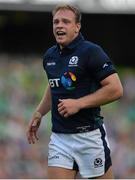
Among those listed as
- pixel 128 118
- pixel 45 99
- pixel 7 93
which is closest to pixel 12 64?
pixel 7 93

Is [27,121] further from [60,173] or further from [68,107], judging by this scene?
[68,107]

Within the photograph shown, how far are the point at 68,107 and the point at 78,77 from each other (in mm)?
266

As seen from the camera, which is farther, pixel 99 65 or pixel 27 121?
pixel 27 121

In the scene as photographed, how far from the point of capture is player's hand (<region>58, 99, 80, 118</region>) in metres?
4.86

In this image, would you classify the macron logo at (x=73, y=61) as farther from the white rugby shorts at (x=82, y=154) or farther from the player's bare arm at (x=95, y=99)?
the white rugby shorts at (x=82, y=154)

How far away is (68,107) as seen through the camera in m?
4.85

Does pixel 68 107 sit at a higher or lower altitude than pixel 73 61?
lower

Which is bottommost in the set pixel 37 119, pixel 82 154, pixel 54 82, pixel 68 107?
pixel 82 154

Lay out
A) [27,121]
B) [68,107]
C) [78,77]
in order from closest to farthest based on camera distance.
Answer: [68,107]
[78,77]
[27,121]

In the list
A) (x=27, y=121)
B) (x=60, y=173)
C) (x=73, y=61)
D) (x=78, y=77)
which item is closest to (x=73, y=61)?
(x=73, y=61)

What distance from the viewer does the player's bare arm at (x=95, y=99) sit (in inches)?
191

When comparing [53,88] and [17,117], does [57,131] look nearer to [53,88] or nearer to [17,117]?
[53,88]

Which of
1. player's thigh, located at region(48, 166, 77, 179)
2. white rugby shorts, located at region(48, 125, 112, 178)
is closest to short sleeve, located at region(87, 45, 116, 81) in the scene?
white rugby shorts, located at region(48, 125, 112, 178)

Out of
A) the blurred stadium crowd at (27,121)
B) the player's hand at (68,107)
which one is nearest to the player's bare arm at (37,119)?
the player's hand at (68,107)
